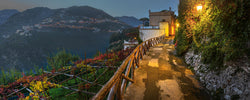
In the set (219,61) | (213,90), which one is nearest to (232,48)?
(219,61)

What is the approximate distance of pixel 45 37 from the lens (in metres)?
72.4

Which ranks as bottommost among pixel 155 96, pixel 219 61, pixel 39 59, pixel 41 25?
pixel 39 59

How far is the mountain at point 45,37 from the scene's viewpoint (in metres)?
48.2

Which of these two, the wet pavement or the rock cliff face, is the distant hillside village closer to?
the wet pavement

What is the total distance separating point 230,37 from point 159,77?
3029 millimetres

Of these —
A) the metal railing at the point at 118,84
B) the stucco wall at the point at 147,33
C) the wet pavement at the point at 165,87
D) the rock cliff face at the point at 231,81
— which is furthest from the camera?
the stucco wall at the point at 147,33

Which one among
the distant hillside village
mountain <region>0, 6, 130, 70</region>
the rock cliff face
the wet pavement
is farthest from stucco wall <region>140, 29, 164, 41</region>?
the distant hillside village

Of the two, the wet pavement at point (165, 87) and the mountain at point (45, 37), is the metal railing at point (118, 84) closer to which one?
the wet pavement at point (165, 87)

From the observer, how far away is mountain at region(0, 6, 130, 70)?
4816 centimetres

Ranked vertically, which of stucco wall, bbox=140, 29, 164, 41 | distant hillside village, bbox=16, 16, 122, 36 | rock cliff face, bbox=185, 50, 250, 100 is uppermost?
distant hillside village, bbox=16, 16, 122, 36

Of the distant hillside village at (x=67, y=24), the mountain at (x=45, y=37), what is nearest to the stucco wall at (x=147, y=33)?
the mountain at (x=45, y=37)

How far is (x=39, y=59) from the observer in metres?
46.3

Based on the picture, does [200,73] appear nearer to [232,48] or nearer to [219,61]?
[219,61]

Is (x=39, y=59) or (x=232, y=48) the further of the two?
(x=39, y=59)
